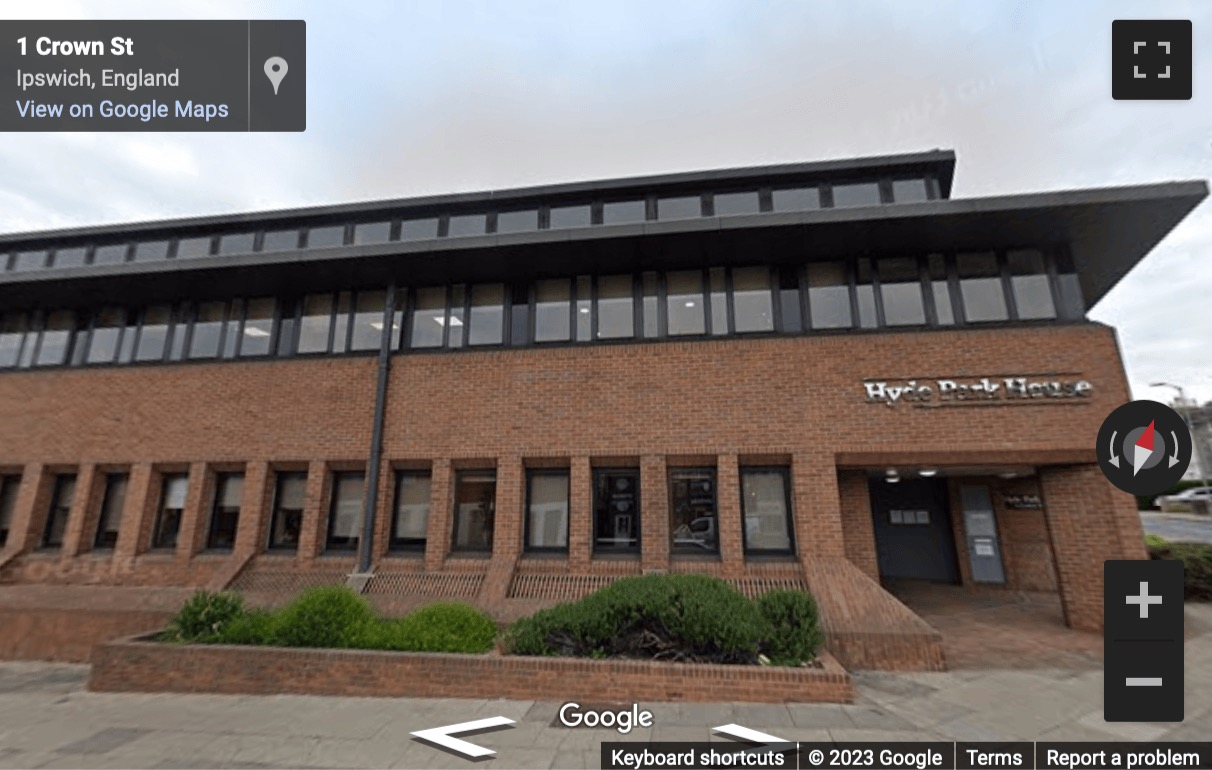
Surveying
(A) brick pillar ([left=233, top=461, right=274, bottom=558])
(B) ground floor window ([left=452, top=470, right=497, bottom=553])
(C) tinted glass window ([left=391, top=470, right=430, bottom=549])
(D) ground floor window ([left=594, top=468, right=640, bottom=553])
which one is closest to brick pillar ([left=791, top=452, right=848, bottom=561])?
(D) ground floor window ([left=594, top=468, right=640, bottom=553])

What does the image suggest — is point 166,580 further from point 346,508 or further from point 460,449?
point 460,449

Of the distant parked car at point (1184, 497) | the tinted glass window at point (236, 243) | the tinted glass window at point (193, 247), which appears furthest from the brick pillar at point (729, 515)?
the distant parked car at point (1184, 497)

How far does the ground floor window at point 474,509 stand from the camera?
10016mm

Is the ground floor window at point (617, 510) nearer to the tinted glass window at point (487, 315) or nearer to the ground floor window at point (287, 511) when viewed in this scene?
the tinted glass window at point (487, 315)

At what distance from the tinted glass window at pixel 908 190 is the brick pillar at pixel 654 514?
742 cm

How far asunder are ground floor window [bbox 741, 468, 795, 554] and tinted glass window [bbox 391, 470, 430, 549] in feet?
19.9

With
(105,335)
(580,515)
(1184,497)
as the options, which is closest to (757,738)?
(580,515)

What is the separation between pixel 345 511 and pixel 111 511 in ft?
18.3

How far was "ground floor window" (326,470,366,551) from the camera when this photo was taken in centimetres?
1032

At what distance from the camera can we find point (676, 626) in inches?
251

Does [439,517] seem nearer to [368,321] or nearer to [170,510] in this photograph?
[368,321]

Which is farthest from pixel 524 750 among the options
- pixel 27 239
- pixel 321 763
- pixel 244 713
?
pixel 27 239

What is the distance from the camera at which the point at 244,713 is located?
5.89 meters

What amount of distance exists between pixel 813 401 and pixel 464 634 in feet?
22.1
